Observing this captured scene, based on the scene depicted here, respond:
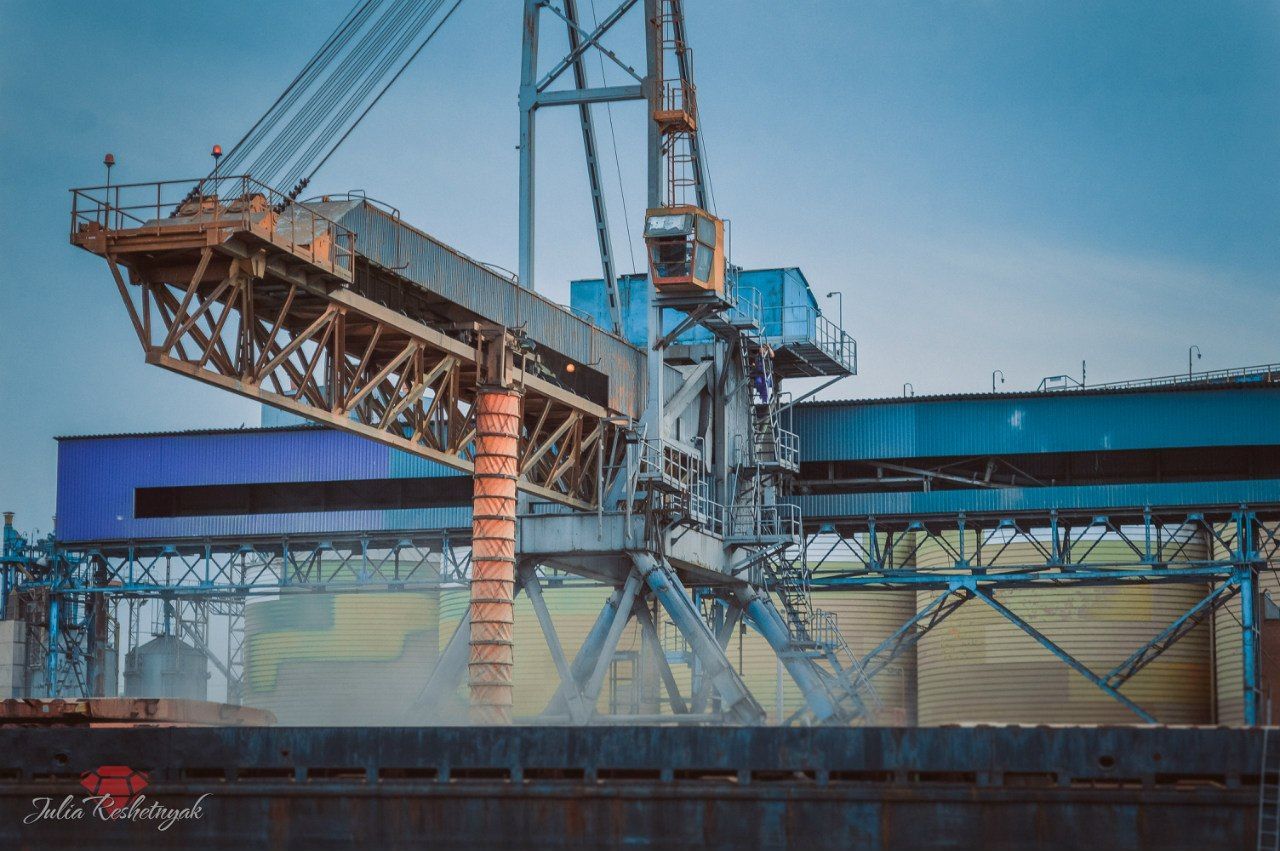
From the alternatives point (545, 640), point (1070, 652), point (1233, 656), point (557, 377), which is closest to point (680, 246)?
point (557, 377)

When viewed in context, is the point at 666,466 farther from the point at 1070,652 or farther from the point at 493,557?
the point at 1070,652

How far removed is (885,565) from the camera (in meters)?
49.1

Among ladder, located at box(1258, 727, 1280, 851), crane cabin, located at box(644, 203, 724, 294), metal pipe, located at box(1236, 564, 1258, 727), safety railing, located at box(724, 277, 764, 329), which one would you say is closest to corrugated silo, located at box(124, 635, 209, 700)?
safety railing, located at box(724, 277, 764, 329)

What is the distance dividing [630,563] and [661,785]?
17.8 meters

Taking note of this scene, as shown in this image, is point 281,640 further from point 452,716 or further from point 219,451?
point 452,716

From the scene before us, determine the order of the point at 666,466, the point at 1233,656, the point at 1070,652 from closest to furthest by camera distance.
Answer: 1. the point at 666,466
2. the point at 1233,656
3. the point at 1070,652

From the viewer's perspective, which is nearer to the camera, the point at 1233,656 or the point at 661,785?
the point at 661,785

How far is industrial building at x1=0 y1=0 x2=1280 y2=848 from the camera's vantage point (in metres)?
21.5

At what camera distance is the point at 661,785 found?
21.6 m

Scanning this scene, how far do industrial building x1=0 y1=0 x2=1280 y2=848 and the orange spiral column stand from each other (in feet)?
0.24

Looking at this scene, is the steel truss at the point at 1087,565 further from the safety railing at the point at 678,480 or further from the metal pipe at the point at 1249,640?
the safety railing at the point at 678,480

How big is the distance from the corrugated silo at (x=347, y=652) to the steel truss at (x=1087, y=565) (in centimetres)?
1556

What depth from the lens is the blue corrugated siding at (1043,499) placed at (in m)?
45.3

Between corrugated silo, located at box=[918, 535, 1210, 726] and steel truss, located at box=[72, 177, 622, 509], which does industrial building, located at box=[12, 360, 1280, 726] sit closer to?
corrugated silo, located at box=[918, 535, 1210, 726]
